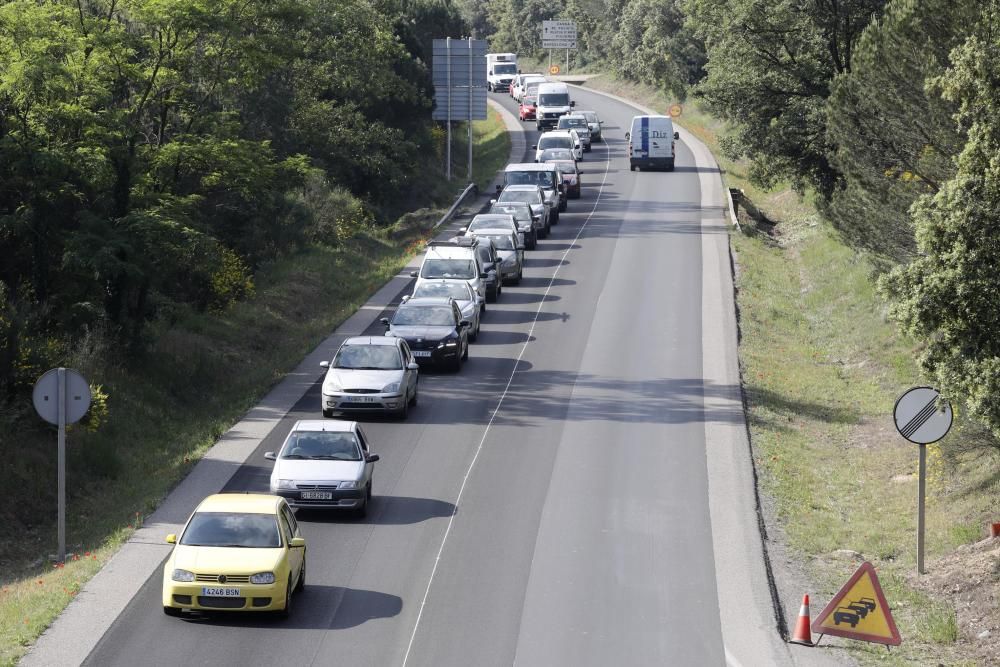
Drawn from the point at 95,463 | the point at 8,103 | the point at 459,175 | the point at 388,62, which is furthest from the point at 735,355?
the point at 459,175

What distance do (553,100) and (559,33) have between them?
159 feet

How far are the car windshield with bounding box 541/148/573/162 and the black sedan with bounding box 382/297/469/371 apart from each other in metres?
30.5

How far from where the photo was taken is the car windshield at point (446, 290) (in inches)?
1351

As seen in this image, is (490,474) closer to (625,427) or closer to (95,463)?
(625,427)

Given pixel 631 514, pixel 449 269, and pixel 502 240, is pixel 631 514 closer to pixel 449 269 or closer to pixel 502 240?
pixel 449 269

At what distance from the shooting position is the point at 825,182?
4631 cm

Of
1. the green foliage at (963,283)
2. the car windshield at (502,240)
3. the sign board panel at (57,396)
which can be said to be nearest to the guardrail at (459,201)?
the car windshield at (502,240)

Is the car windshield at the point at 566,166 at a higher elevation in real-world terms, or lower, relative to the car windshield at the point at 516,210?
higher

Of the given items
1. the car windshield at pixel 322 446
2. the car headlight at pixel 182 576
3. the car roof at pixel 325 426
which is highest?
the car roof at pixel 325 426

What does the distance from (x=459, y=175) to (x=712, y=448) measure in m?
44.9

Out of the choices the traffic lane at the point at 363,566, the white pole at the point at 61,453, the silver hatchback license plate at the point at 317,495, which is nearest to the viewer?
the traffic lane at the point at 363,566

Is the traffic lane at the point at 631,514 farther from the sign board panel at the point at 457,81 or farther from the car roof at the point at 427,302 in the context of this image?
the sign board panel at the point at 457,81

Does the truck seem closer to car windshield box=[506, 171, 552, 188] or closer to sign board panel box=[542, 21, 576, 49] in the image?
sign board panel box=[542, 21, 576, 49]

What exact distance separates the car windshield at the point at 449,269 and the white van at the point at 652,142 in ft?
101
